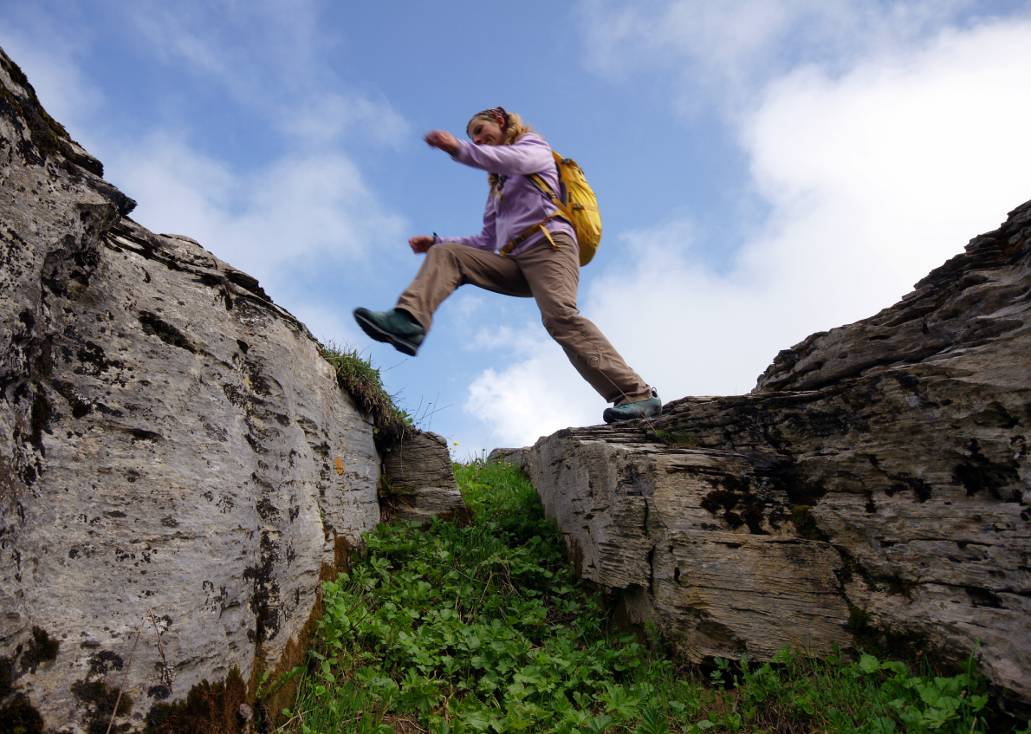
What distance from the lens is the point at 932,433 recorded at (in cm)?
445

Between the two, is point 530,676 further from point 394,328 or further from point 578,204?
point 578,204

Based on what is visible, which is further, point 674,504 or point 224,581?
point 674,504

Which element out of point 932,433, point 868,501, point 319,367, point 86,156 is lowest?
point 868,501

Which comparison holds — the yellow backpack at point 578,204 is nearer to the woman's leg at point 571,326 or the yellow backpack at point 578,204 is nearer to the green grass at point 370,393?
the woman's leg at point 571,326

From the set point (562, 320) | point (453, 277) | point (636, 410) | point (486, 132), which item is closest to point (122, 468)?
point (453, 277)

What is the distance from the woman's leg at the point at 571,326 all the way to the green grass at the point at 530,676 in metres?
1.81

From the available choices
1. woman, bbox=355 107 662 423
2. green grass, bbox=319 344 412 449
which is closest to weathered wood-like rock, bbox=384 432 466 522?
green grass, bbox=319 344 412 449

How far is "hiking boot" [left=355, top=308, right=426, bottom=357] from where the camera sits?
5.31 meters

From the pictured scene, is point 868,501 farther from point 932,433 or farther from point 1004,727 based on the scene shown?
point 1004,727

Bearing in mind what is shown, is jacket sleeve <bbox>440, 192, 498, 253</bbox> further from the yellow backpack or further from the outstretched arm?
the yellow backpack

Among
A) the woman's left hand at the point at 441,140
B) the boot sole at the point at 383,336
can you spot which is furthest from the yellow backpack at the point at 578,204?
the boot sole at the point at 383,336

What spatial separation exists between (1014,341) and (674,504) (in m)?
2.46

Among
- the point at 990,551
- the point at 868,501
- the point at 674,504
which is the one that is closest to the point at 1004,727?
the point at 990,551

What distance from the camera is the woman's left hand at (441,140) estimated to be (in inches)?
208
